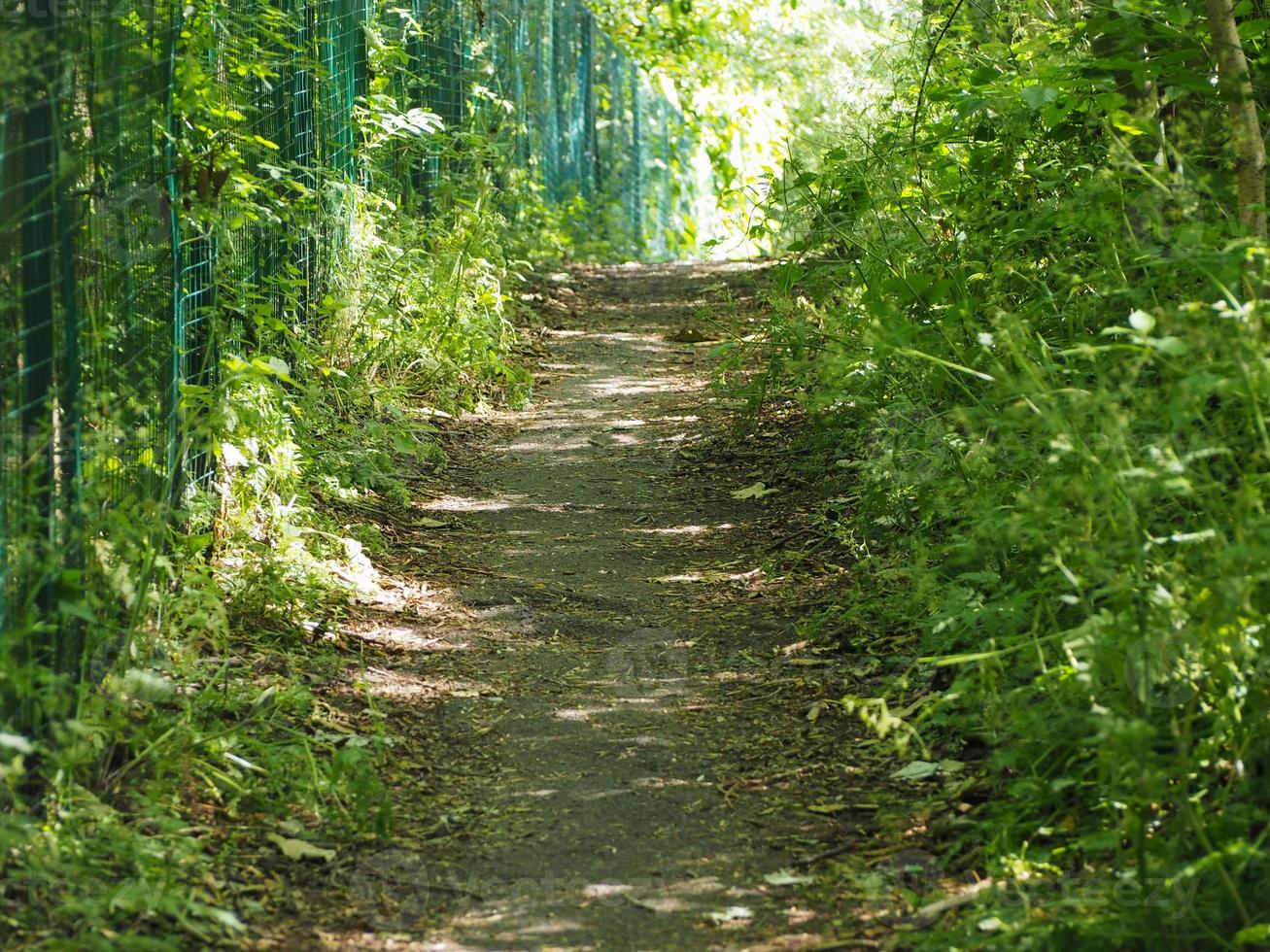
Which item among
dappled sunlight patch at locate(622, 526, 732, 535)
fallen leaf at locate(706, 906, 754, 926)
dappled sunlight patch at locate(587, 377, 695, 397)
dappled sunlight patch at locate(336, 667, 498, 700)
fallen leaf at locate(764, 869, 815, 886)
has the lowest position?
fallen leaf at locate(706, 906, 754, 926)

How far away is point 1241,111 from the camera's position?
12.8 feet

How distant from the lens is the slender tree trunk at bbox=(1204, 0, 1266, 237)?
378 centimetres

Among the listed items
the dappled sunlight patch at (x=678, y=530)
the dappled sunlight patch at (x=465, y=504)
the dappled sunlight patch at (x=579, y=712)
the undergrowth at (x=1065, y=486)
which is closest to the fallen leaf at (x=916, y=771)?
the undergrowth at (x=1065, y=486)

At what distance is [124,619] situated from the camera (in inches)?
132

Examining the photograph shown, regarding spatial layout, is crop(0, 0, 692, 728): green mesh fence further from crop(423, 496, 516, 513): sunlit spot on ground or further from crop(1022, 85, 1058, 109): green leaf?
crop(1022, 85, 1058, 109): green leaf

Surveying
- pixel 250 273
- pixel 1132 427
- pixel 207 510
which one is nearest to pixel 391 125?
pixel 250 273

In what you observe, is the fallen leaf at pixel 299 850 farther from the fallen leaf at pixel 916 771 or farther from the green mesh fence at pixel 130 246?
the fallen leaf at pixel 916 771

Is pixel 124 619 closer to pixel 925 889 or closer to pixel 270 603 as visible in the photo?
pixel 270 603

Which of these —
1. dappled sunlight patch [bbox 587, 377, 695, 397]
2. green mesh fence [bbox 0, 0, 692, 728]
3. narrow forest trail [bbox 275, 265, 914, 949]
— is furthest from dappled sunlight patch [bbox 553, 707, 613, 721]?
dappled sunlight patch [bbox 587, 377, 695, 397]

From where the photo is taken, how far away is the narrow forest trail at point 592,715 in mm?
2914

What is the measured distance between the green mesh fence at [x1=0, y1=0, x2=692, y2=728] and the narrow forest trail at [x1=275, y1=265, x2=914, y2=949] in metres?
0.91

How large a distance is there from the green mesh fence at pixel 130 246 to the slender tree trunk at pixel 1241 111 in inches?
119

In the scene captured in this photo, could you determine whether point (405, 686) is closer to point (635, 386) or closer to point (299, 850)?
point (299, 850)

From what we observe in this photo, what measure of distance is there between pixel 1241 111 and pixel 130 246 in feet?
10.7
